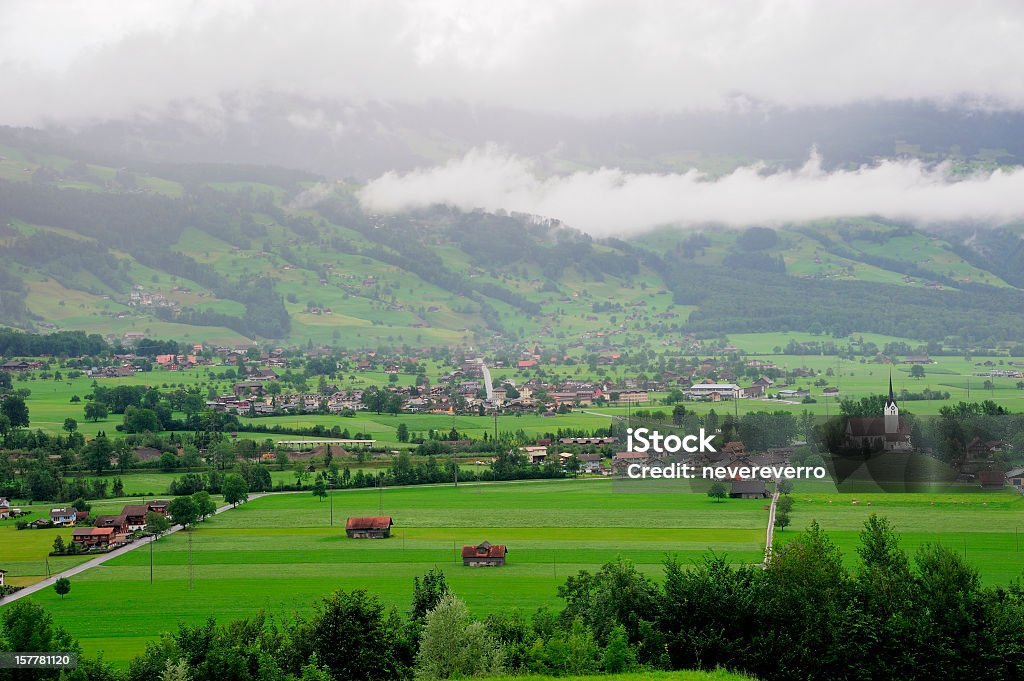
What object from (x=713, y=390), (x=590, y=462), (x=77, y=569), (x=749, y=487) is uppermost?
(x=713, y=390)

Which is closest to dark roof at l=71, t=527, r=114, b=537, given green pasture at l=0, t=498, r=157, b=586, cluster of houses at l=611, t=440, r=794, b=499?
green pasture at l=0, t=498, r=157, b=586

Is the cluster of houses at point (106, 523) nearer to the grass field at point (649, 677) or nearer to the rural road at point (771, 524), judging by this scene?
the rural road at point (771, 524)

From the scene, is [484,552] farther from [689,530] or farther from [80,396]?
[80,396]

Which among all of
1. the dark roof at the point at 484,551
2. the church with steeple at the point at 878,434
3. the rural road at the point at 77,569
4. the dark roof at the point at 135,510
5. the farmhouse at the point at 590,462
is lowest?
the rural road at the point at 77,569

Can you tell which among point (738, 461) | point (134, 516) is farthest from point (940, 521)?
point (134, 516)

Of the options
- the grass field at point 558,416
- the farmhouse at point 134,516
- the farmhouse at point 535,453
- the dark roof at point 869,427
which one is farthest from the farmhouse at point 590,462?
the farmhouse at point 134,516

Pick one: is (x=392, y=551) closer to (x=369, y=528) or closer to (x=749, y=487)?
(x=369, y=528)
